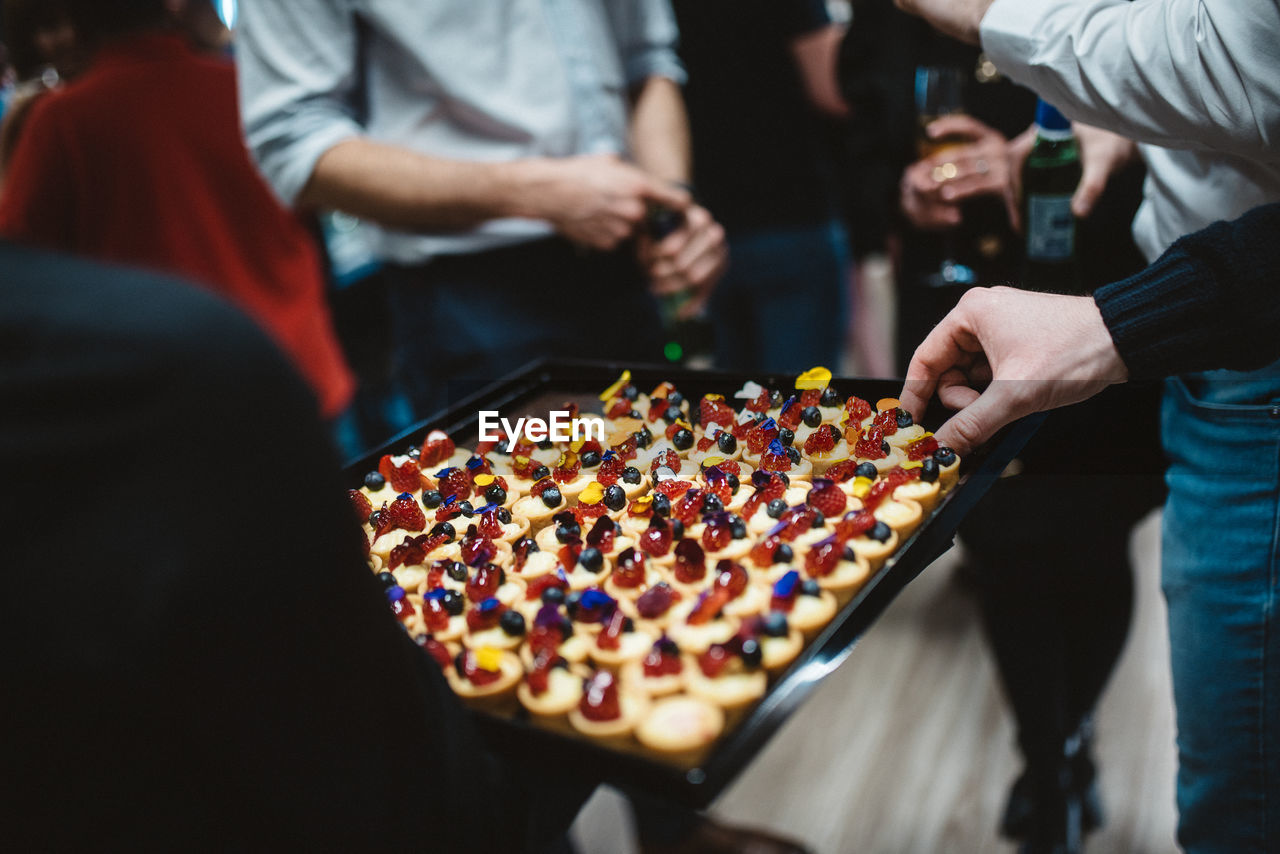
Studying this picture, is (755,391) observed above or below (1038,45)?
below

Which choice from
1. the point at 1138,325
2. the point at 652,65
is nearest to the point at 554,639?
the point at 1138,325

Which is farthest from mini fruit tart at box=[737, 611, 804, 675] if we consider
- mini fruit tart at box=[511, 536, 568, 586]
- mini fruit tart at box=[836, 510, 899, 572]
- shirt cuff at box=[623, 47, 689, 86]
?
shirt cuff at box=[623, 47, 689, 86]

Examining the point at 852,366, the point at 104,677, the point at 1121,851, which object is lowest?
the point at 1121,851

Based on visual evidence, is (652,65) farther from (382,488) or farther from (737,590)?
(737,590)

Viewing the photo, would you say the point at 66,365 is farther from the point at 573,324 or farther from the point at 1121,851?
the point at 1121,851

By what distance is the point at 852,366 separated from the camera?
10.2 ft

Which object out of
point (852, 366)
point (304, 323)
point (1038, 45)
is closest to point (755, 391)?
point (1038, 45)

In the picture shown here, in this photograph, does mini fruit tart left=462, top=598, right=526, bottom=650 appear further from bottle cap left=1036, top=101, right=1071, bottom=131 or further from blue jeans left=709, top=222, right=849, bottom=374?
blue jeans left=709, top=222, right=849, bottom=374

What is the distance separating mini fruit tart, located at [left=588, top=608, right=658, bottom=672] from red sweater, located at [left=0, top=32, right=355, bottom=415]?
4.56 feet

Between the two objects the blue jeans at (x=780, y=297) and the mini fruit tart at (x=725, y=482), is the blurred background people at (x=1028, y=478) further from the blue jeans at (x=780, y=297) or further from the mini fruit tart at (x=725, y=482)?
the blue jeans at (x=780, y=297)

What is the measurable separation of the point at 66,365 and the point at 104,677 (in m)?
0.17

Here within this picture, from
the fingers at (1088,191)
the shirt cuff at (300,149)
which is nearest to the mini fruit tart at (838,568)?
the fingers at (1088,191)

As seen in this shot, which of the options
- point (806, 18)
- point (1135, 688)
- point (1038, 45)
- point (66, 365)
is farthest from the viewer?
point (806, 18)

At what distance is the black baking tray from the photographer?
25.3 inches
